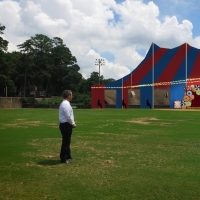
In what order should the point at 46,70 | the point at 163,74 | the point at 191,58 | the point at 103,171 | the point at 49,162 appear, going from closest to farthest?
the point at 103,171, the point at 49,162, the point at 191,58, the point at 163,74, the point at 46,70

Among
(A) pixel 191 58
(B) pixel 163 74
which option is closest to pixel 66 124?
(A) pixel 191 58

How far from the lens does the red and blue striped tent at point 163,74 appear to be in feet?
101

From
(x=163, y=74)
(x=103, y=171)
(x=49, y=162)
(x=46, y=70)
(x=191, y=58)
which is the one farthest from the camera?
(x=46, y=70)

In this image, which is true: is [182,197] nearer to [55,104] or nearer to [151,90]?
[151,90]

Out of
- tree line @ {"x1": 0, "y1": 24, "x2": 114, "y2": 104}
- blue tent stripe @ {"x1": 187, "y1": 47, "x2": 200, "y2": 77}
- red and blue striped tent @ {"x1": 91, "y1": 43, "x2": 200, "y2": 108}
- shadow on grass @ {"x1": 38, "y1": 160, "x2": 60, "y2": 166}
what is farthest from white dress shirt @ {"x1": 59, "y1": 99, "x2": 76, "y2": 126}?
tree line @ {"x1": 0, "y1": 24, "x2": 114, "y2": 104}

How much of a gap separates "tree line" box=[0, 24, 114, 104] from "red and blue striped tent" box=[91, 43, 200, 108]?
883 inches

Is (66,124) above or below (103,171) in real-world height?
above

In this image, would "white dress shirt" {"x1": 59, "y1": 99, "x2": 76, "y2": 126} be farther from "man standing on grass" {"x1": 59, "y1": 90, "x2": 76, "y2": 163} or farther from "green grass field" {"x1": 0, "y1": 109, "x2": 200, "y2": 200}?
"green grass field" {"x1": 0, "y1": 109, "x2": 200, "y2": 200}

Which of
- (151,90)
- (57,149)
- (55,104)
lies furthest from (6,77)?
(57,149)

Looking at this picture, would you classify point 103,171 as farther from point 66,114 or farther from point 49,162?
point 66,114

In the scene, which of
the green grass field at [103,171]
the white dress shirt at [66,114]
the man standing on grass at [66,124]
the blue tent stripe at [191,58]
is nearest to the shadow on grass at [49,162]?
the green grass field at [103,171]

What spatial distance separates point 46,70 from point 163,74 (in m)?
33.6

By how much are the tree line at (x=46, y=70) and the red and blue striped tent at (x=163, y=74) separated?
73.6ft

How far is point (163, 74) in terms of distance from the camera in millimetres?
33031
